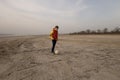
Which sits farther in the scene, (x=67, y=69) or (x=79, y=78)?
(x=67, y=69)

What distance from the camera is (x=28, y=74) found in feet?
16.4

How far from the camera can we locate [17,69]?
219 inches

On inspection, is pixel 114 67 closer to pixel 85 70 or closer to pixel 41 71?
pixel 85 70

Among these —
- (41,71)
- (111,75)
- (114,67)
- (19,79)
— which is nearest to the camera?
(19,79)

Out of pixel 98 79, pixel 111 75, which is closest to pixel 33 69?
pixel 98 79

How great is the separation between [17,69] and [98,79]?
360 centimetres

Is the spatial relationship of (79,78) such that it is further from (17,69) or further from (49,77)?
(17,69)

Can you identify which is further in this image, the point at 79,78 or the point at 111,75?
the point at 111,75

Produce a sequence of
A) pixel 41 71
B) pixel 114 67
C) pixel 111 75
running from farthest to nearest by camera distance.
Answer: pixel 114 67 → pixel 41 71 → pixel 111 75

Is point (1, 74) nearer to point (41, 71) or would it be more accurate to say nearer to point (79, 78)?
point (41, 71)

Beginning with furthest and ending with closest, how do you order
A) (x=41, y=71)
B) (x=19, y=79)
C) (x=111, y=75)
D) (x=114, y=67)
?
1. (x=114, y=67)
2. (x=41, y=71)
3. (x=111, y=75)
4. (x=19, y=79)

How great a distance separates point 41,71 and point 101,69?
9.14ft

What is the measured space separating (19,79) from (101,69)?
3.65 m

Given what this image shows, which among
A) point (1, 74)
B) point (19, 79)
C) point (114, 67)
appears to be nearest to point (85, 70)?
point (114, 67)
